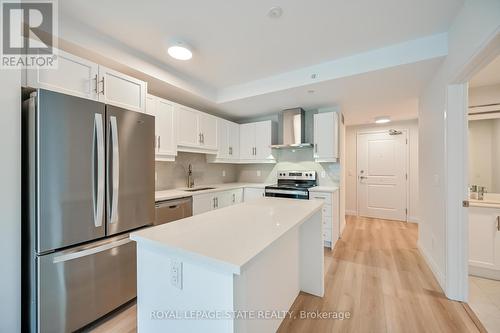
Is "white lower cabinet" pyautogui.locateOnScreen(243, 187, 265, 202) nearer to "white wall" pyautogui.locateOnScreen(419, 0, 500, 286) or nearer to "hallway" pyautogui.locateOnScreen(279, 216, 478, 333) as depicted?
"hallway" pyautogui.locateOnScreen(279, 216, 478, 333)

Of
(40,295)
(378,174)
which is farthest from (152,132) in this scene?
(378,174)

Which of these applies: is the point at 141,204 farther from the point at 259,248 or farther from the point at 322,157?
the point at 322,157

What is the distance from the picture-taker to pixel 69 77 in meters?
1.69

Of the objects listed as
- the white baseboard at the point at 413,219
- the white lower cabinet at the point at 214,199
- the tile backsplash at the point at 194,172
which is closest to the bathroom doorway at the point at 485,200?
the white baseboard at the point at 413,219

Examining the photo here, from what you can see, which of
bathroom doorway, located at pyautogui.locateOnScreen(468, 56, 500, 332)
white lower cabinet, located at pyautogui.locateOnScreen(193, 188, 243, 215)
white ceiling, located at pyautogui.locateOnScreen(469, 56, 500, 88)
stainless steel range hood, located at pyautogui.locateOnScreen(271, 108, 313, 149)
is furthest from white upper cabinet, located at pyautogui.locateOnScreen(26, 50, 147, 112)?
white ceiling, located at pyautogui.locateOnScreen(469, 56, 500, 88)

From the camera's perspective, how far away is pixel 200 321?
95 centimetres

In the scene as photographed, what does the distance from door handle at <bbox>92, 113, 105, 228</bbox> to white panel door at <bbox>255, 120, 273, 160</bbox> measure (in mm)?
2836

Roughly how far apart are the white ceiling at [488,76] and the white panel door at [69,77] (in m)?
4.04

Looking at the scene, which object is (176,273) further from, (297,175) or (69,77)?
(297,175)

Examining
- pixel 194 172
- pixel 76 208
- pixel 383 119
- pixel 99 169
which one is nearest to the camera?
pixel 76 208

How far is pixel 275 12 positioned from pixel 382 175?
460 centimetres

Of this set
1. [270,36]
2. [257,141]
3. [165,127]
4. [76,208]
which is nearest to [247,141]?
[257,141]

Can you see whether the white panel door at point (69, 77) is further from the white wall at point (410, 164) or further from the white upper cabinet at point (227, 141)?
the white wall at point (410, 164)

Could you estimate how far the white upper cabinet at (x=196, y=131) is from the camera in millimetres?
3027
